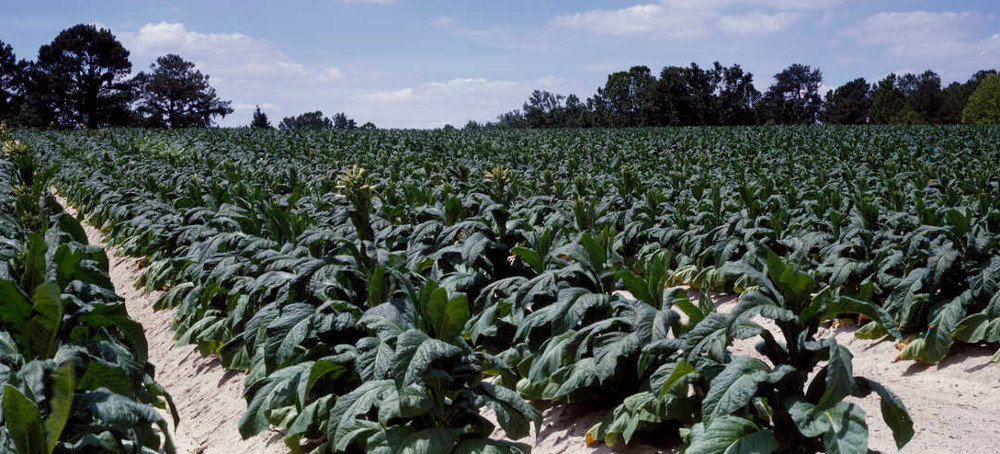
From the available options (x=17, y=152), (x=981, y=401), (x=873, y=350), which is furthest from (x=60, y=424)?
(x=17, y=152)

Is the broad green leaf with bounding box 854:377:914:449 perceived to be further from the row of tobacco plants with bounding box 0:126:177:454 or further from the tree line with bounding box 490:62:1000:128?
the tree line with bounding box 490:62:1000:128

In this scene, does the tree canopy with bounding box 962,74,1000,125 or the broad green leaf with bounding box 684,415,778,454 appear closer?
the broad green leaf with bounding box 684,415,778,454

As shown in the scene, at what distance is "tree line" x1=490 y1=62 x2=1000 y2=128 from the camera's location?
86.2 m

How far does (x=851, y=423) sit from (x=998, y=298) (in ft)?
11.3

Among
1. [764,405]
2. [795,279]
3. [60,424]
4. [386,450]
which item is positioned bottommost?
[386,450]

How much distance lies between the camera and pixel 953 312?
5211 millimetres

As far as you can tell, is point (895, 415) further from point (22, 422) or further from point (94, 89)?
point (94, 89)

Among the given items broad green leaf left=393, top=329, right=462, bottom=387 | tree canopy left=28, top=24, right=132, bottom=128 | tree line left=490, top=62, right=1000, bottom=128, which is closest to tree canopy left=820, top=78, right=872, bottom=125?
tree line left=490, top=62, right=1000, bottom=128

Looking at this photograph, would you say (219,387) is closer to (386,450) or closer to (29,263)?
(29,263)

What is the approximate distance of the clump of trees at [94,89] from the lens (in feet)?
265

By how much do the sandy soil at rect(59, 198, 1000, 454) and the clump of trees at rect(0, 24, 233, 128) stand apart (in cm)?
8622

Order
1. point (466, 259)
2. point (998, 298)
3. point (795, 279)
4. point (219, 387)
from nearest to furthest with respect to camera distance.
Result: point (795, 279)
point (998, 298)
point (466, 259)
point (219, 387)

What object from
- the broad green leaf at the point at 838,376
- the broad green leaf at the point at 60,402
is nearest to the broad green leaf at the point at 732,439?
the broad green leaf at the point at 838,376

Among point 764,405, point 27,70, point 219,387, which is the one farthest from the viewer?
point 27,70
